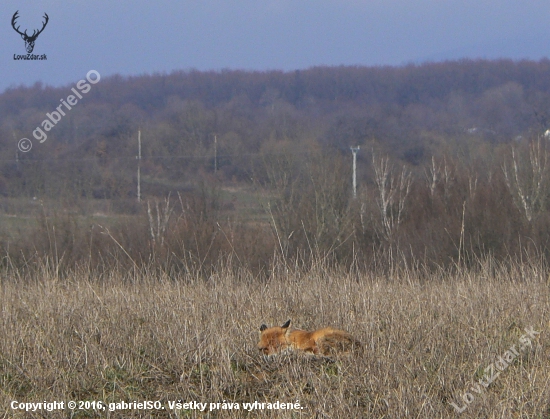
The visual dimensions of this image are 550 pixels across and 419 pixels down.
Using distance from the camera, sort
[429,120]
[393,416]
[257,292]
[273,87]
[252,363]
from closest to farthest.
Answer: [393,416] → [252,363] → [257,292] → [429,120] → [273,87]

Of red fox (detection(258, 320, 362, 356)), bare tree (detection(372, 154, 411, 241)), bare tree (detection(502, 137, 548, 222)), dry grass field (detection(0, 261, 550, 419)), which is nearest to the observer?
dry grass field (detection(0, 261, 550, 419))

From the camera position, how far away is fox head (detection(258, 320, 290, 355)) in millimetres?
4090

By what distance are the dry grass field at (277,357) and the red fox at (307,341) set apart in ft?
0.26

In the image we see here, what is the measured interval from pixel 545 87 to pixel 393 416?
65771 mm

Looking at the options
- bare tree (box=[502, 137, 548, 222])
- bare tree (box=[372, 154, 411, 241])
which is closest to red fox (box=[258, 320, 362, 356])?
bare tree (box=[372, 154, 411, 241])

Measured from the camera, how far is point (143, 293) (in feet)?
19.7

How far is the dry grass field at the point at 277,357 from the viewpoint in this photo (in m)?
3.50

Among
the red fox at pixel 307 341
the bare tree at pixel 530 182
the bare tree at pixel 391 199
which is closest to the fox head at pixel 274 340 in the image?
the red fox at pixel 307 341

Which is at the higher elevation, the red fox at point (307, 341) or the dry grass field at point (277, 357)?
the red fox at point (307, 341)

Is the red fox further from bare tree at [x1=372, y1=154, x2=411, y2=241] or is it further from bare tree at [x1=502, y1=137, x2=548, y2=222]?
bare tree at [x1=502, y1=137, x2=548, y2=222]

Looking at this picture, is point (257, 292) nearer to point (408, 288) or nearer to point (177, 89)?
point (408, 288)

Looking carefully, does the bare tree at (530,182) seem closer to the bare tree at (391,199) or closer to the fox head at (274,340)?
the bare tree at (391,199)

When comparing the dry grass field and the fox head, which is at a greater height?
the fox head

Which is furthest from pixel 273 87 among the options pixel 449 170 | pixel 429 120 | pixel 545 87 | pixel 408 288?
pixel 408 288
